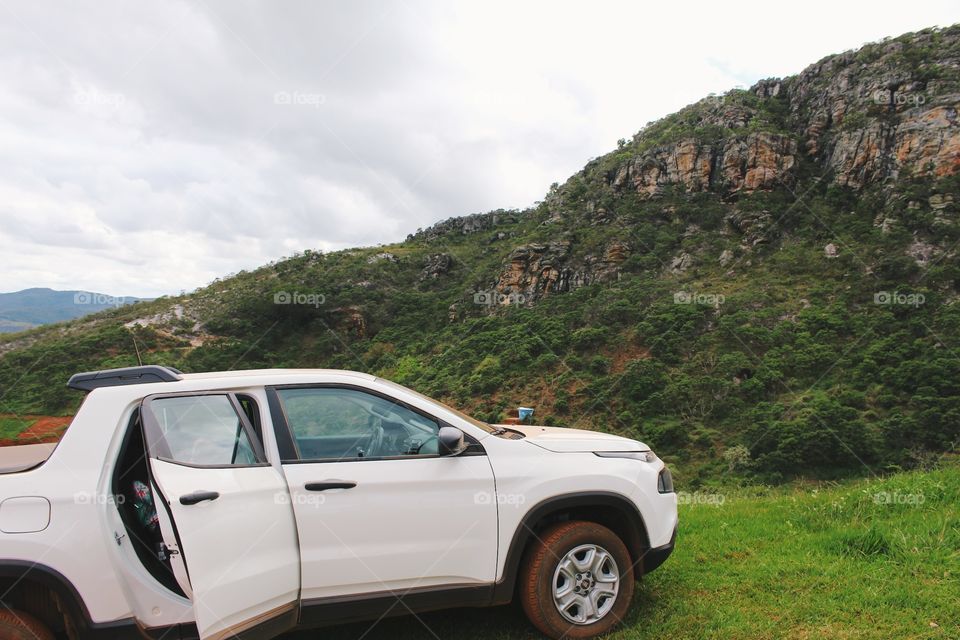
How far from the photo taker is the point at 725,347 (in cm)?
2436

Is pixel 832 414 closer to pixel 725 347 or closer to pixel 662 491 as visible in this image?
pixel 725 347

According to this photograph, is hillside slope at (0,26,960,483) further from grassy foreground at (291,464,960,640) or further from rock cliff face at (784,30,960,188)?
grassy foreground at (291,464,960,640)

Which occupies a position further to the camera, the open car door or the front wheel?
the front wheel

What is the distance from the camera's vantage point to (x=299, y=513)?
283cm

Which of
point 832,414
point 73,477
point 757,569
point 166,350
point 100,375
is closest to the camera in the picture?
point 73,477

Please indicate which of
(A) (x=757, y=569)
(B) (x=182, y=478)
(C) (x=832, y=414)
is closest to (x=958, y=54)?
(C) (x=832, y=414)

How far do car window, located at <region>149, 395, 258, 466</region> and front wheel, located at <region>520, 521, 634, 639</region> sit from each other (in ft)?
5.97

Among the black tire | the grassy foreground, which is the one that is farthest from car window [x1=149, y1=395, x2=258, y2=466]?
the grassy foreground

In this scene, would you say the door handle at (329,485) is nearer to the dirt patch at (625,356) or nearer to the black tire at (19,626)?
the black tire at (19,626)

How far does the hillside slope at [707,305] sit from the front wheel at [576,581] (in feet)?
50.6

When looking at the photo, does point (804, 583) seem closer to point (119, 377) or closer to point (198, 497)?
point (198, 497)

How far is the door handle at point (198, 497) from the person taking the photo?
259cm

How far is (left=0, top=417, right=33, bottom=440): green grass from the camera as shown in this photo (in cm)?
1914

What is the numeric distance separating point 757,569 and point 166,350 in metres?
35.5
